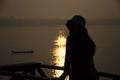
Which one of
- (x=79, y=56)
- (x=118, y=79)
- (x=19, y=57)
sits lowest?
(x=19, y=57)

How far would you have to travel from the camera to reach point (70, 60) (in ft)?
22.8

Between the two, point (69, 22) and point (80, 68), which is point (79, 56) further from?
point (69, 22)

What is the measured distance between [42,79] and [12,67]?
1.60 meters

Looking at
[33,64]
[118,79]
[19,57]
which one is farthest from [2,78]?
[19,57]

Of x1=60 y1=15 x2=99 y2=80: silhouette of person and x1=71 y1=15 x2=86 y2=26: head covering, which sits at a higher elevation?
x1=71 y1=15 x2=86 y2=26: head covering

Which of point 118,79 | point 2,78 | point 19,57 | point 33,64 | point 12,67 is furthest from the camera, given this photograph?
Answer: point 19,57

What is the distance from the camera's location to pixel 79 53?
7.01 metres

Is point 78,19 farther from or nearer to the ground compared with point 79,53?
farther from the ground

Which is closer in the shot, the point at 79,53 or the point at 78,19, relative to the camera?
the point at 78,19

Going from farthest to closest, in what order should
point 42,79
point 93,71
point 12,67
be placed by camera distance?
point 12,67
point 93,71
point 42,79

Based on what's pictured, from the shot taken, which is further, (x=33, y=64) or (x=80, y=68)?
(x=33, y=64)

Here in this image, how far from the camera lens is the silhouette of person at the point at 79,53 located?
6.96 meters

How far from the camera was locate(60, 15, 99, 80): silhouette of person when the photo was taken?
6.96 m

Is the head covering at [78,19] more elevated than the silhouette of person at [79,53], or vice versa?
Result: the head covering at [78,19]
